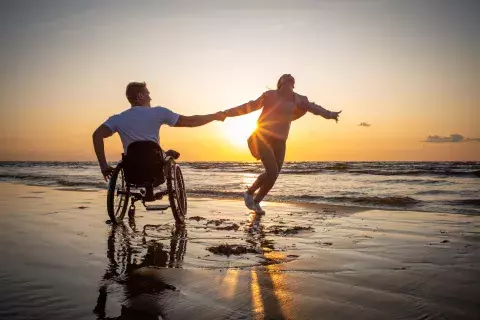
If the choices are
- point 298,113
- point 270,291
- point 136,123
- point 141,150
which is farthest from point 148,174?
point 298,113

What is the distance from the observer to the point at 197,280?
2.76 metres

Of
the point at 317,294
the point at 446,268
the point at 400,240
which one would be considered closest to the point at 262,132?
the point at 400,240

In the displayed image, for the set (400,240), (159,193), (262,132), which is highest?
(262,132)

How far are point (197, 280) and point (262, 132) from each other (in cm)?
455

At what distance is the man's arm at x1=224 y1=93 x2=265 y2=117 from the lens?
266 inches

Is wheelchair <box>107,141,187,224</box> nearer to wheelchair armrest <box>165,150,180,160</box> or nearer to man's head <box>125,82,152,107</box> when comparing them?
wheelchair armrest <box>165,150,180,160</box>

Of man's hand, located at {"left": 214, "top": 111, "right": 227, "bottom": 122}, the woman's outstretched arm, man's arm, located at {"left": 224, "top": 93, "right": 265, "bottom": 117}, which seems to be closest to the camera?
man's hand, located at {"left": 214, "top": 111, "right": 227, "bottom": 122}

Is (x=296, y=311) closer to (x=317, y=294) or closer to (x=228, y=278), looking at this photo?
(x=317, y=294)

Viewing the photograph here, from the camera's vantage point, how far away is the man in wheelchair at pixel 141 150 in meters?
5.16

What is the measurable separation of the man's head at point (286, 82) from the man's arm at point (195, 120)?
4.26ft

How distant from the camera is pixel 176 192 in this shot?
5.38 metres

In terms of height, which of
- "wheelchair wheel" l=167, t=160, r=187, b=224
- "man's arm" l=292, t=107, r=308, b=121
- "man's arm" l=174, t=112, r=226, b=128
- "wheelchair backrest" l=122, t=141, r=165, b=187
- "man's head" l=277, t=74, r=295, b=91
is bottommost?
"wheelchair wheel" l=167, t=160, r=187, b=224

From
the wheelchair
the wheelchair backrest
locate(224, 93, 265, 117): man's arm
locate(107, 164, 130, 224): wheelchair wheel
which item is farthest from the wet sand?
→ locate(224, 93, 265, 117): man's arm

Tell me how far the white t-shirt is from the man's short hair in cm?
26
